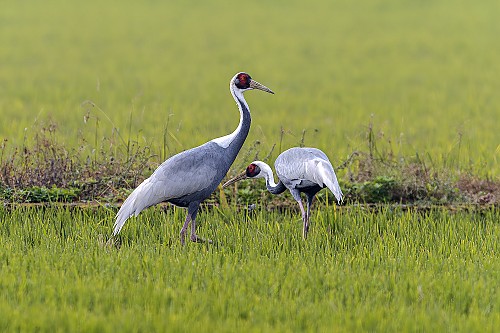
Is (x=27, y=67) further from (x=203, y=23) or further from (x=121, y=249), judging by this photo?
(x=121, y=249)

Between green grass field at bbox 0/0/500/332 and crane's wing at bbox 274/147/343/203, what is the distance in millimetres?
448

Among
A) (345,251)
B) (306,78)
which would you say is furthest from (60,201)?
(306,78)

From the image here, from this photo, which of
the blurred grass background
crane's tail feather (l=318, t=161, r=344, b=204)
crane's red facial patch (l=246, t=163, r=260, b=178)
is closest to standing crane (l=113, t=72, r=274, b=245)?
crane's red facial patch (l=246, t=163, r=260, b=178)

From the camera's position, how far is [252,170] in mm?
7805

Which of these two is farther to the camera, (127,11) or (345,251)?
(127,11)

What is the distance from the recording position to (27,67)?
17594mm

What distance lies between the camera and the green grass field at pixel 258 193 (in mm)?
5637

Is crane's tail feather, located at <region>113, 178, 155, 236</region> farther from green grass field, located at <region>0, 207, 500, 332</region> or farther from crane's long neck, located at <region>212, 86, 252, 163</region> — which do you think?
crane's long neck, located at <region>212, 86, 252, 163</region>

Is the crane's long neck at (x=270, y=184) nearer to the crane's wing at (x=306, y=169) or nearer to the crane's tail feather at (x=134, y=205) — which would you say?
the crane's wing at (x=306, y=169)

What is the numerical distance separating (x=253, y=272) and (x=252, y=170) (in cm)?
176

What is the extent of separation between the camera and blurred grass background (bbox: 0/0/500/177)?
11492mm

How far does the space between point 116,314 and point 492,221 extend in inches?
149

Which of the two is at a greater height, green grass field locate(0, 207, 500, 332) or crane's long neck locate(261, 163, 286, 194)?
crane's long neck locate(261, 163, 286, 194)

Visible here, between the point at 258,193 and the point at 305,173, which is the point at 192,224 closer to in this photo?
the point at 305,173
